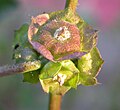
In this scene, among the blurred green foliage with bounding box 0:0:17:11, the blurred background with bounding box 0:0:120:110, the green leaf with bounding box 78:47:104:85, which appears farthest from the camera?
the blurred background with bounding box 0:0:120:110

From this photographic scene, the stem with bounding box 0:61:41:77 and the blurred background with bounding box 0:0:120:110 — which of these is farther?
the blurred background with bounding box 0:0:120:110

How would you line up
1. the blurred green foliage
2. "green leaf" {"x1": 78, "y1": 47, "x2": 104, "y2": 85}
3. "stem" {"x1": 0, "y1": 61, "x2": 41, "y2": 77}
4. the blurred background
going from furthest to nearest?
1. the blurred background
2. the blurred green foliage
3. "green leaf" {"x1": 78, "y1": 47, "x2": 104, "y2": 85}
4. "stem" {"x1": 0, "y1": 61, "x2": 41, "y2": 77}

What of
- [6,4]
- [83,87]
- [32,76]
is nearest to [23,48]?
[32,76]

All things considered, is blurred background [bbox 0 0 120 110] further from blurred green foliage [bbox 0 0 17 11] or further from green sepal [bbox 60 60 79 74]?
green sepal [bbox 60 60 79 74]

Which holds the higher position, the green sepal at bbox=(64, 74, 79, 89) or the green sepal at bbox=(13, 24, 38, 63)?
the green sepal at bbox=(13, 24, 38, 63)

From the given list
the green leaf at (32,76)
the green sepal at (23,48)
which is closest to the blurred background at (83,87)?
the green sepal at (23,48)

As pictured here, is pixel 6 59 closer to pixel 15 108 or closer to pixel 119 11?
pixel 15 108

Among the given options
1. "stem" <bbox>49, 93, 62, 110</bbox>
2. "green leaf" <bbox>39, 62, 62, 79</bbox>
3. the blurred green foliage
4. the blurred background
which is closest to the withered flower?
"green leaf" <bbox>39, 62, 62, 79</bbox>

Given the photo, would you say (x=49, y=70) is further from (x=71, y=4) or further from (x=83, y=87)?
(x=83, y=87)
